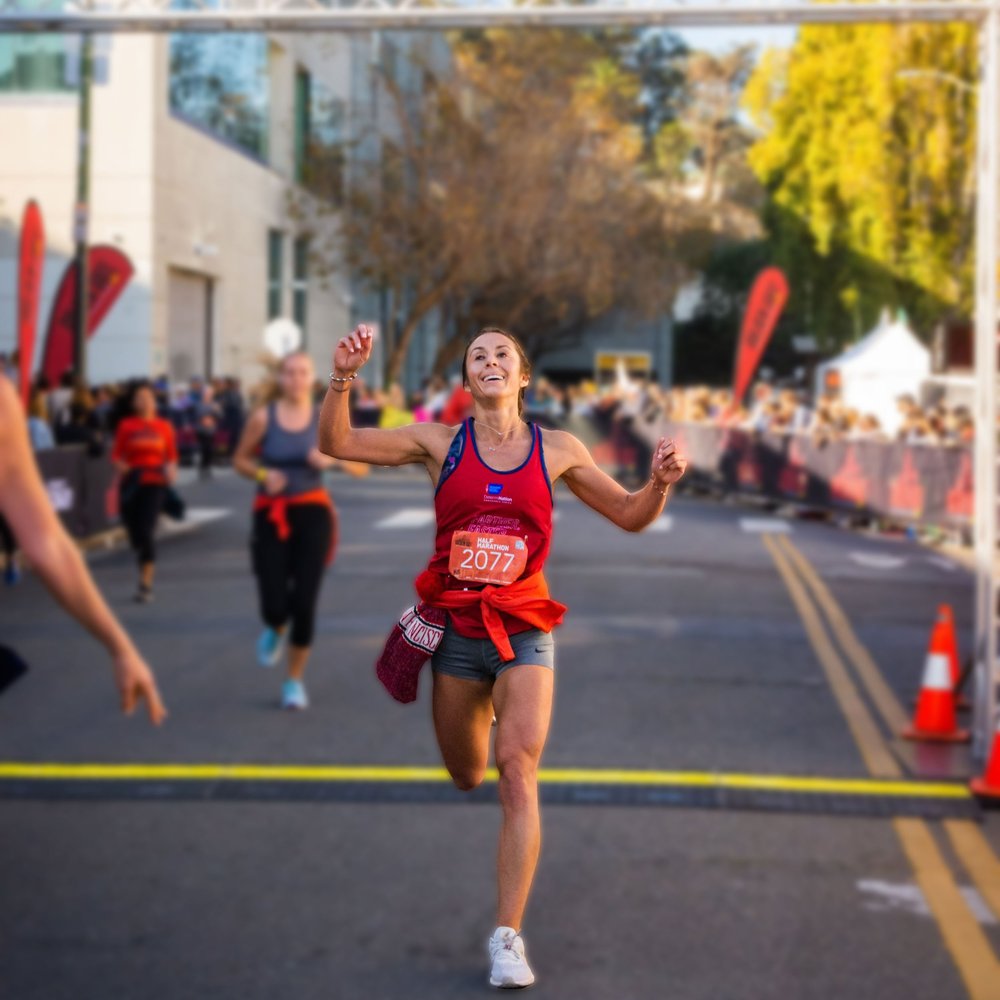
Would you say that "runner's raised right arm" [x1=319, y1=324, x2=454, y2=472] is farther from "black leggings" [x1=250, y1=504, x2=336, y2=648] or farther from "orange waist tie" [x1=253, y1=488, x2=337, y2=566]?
"black leggings" [x1=250, y1=504, x2=336, y2=648]

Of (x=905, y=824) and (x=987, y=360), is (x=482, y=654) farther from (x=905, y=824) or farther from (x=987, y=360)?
(x=905, y=824)

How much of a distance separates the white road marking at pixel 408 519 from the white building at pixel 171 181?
7.47 metres

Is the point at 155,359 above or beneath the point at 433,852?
above

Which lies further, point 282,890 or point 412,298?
point 412,298

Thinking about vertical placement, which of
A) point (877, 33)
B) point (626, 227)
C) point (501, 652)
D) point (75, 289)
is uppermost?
point (877, 33)

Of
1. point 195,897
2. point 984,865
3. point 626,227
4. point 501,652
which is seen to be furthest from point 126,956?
point 626,227

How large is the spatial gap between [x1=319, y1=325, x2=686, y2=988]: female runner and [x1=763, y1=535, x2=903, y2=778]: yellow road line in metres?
12.9

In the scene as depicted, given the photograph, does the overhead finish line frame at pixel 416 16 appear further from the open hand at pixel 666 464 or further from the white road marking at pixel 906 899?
the white road marking at pixel 906 899

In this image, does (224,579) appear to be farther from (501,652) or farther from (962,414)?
(501,652)

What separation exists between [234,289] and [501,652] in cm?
4457

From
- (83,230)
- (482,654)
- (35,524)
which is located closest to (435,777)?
(35,524)

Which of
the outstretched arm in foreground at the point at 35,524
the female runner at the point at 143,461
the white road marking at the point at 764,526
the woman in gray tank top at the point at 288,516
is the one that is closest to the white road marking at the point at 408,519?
the white road marking at the point at 764,526

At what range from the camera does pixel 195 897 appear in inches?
473

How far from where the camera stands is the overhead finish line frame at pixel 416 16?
6793 millimetres
